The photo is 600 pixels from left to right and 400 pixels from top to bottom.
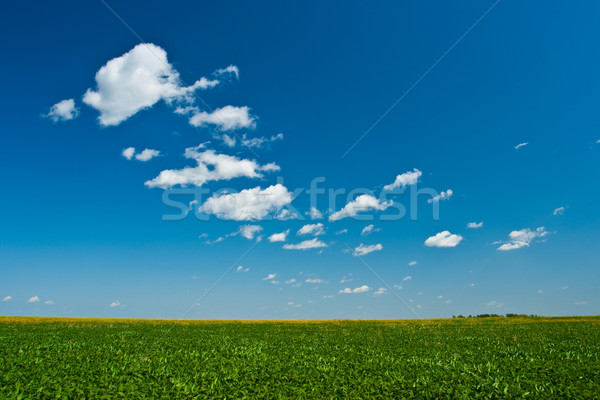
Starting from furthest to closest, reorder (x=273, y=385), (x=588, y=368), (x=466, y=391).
A: 1. (x=588, y=368)
2. (x=273, y=385)
3. (x=466, y=391)

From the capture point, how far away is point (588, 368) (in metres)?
13.5

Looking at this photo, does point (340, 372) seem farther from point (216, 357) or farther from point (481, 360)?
point (481, 360)

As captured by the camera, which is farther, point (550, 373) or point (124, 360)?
point (124, 360)

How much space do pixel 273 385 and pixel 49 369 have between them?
8.95 metres

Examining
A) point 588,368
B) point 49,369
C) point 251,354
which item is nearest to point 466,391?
point 588,368

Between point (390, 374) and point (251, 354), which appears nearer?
point (390, 374)

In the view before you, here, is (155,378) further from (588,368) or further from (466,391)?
(588,368)

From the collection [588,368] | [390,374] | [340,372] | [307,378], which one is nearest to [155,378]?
[307,378]

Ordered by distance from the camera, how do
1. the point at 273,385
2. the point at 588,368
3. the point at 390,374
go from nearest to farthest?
the point at 273,385 < the point at 390,374 < the point at 588,368

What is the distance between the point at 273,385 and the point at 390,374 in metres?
4.51

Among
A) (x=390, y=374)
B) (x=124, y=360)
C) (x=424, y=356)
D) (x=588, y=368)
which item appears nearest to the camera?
(x=390, y=374)

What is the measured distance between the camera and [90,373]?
41.1 feet

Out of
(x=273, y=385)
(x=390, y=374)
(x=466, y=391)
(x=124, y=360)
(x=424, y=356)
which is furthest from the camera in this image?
(x=424, y=356)

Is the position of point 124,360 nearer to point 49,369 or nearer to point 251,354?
point 49,369
